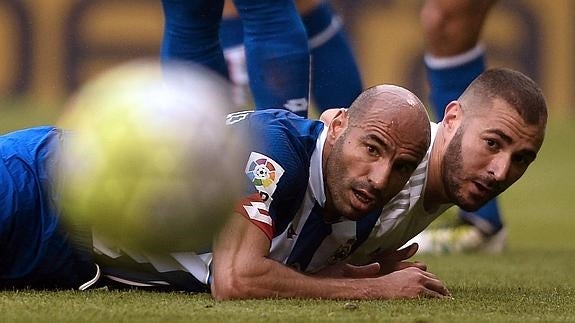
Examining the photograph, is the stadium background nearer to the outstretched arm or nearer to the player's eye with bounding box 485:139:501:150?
the player's eye with bounding box 485:139:501:150

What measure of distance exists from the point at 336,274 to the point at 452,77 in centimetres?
193

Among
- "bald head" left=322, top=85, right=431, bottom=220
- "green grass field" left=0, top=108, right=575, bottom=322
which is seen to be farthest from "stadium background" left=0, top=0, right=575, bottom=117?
"bald head" left=322, top=85, right=431, bottom=220

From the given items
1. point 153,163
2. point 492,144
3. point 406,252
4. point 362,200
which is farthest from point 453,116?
point 153,163

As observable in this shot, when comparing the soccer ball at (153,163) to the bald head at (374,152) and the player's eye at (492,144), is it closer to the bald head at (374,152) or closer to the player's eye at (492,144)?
the bald head at (374,152)

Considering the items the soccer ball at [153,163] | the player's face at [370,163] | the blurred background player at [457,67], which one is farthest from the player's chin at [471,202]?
the blurred background player at [457,67]

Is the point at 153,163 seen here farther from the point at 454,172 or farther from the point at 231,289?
the point at 454,172

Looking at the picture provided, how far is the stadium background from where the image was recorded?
9.95 meters

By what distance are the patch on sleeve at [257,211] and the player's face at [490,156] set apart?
25.9 inches

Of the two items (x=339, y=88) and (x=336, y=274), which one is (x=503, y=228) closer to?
(x=339, y=88)

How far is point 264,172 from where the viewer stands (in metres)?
3.10

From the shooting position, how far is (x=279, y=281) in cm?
309

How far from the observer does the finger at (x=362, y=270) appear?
11.0 ft

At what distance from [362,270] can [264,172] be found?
459mm

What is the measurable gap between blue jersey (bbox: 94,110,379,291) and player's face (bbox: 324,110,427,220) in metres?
0.08
